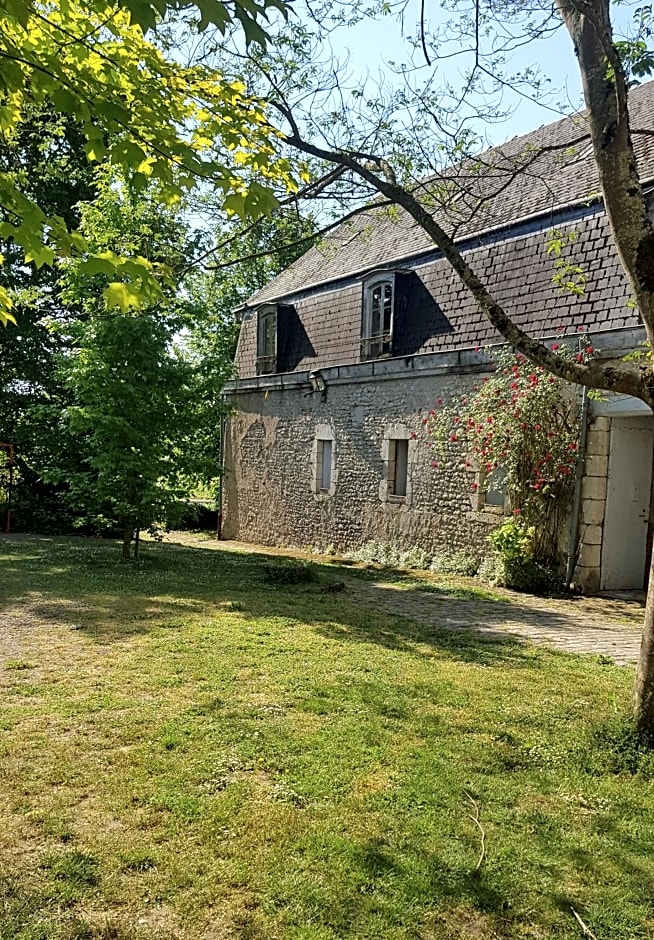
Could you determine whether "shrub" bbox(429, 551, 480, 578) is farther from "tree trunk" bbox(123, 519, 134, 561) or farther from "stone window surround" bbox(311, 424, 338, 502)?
"tree trunk" bbox(123, 519, 134, 561)

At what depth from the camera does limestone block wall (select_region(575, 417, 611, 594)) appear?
31.5 ft

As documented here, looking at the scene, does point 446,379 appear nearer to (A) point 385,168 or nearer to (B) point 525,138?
(B) point 525,138

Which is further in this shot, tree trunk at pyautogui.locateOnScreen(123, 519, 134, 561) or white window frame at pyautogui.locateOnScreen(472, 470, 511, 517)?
white window frame at pyautogui.locateOnScreen(472, 470, 511, 517)

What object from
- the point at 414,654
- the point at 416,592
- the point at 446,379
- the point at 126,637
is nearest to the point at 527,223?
the point at 446,379

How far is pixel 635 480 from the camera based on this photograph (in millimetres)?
9984

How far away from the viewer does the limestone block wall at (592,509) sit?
9602mm

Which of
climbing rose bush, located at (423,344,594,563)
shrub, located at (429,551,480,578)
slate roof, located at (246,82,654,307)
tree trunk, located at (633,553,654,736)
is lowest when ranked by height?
shrub, located at (429,551,480,578)

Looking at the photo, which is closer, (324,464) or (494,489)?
(494,489)

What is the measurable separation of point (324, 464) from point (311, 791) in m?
12.7

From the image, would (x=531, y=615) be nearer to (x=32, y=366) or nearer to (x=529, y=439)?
(x=529, y=439)

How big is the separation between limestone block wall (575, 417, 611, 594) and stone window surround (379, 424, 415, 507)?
4.00 m

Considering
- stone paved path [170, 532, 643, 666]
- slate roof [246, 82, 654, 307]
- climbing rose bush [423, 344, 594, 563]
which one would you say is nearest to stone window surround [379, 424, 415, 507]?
climbing rose bush [423, 344, 594, 563]

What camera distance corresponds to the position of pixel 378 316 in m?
14.1

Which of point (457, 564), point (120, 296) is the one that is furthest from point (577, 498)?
point (120, 296)
